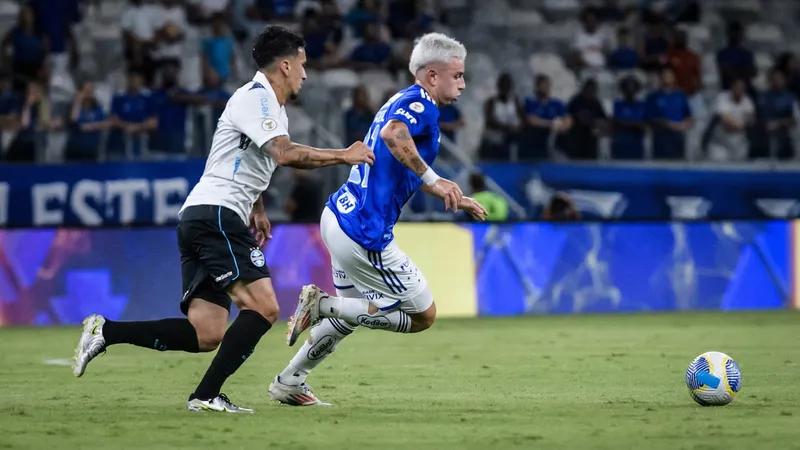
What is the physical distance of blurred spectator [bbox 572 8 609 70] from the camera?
23203 millimetres

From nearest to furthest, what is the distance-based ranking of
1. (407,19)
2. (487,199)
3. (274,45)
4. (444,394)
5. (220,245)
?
1. (220,245)
2. (274,45)
3. (444,394)
4. (487,199)
5. (407,19)

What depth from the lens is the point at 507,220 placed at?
1841cm

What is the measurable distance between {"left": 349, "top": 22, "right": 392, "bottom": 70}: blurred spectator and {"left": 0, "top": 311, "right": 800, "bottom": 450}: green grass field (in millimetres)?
7113

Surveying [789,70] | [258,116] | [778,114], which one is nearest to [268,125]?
[258,116]

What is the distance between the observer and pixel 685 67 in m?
23.2

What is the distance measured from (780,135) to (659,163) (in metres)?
2.30

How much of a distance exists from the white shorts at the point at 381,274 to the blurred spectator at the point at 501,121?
12.0 m

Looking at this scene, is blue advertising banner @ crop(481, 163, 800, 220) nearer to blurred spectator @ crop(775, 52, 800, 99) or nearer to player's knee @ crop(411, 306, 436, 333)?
blurred spectator @ crop(775, 52, 800, 99)

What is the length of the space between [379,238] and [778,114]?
15.7 m

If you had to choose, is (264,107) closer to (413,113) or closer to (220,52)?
(413,113)

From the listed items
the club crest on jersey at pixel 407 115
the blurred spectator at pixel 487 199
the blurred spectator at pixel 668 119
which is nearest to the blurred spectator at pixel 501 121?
the blurred spectator at pixel 487 199

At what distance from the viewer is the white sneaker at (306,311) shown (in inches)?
335

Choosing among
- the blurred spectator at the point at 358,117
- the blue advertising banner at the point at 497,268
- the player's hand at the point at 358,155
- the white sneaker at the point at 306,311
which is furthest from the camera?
the blurred spectator at the point at 358,117

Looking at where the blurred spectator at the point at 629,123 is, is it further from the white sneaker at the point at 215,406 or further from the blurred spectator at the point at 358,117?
the white sneaker at the point at 215,406
